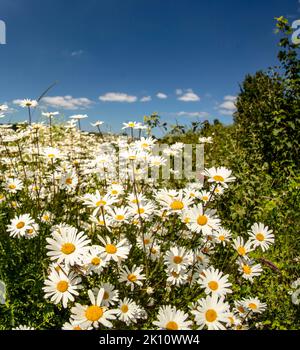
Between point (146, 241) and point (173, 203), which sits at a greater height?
point (173, 203)

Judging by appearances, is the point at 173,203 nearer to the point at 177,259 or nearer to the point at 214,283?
the point at 177,259

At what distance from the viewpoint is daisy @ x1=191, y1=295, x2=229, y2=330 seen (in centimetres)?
156

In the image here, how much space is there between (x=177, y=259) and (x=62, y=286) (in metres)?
0.75

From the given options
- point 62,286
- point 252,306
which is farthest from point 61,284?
point 252,306

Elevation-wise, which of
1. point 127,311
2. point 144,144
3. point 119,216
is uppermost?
point 144,144

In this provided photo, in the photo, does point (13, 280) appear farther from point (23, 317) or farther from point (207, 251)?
point (207, 251)

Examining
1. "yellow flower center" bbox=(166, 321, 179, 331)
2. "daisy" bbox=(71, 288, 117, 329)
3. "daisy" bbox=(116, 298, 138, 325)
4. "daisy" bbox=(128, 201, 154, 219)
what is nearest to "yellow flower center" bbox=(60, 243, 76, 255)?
"daisy" bbox=(71, 288, 117, 329)

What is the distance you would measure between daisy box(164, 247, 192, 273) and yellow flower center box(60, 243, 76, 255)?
0.63 m

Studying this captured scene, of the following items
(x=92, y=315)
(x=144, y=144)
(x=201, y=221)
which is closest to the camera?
(x=92, y=315)

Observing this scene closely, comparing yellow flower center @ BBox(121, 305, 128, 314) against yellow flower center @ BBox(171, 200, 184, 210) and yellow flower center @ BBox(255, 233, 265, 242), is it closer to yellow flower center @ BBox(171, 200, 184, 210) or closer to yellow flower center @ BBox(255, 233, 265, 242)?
yellow flower center @ BBox(171, 200, 184, 210)

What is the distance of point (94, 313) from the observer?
4.92 ft
